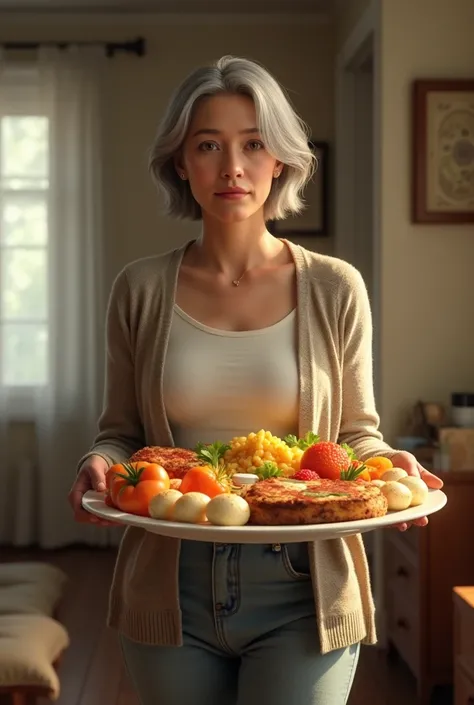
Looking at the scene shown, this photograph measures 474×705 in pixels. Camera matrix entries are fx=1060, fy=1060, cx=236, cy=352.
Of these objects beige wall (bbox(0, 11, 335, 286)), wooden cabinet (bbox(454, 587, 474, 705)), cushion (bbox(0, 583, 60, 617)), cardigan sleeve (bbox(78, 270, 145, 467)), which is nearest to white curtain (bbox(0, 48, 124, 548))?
beige wall (bbox(0, 11, 335, 286))

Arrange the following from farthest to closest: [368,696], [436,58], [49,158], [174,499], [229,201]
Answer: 1. [49,158]
2. [436,58]
3. [368,696]
4. [229,201]
5. [174,499]

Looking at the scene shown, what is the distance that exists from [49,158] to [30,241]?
450 mm

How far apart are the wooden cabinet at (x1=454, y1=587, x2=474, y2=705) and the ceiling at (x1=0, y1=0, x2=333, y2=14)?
3615 millimetres

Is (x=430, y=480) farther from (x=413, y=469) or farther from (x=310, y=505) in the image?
(x=310, y=505)

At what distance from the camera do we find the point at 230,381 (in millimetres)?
1502

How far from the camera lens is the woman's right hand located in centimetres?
149

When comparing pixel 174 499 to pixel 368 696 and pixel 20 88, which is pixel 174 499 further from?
pixel 20 88

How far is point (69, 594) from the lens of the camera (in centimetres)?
464

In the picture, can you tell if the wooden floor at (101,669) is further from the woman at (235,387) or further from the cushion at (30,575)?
the woman at (235,387)

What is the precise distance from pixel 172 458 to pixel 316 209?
415 centimetres

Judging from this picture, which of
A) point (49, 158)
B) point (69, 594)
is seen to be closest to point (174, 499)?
point (69, 594)

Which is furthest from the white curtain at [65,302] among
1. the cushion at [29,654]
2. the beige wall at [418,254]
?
the cushion at [29,654]

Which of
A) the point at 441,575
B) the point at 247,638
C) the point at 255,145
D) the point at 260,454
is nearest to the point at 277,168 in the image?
the point at 255,145

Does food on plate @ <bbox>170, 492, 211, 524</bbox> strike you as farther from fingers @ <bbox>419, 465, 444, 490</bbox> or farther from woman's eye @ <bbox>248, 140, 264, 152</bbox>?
woman's eye @ <bbox>248, 140, 264, 152</bbox>
